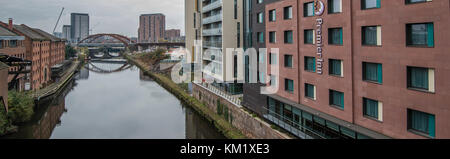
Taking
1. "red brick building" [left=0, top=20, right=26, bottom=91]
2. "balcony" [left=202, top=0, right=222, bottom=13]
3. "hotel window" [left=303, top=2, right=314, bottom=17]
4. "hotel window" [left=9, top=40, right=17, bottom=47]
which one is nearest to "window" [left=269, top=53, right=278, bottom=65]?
"hotel window" [left=303, top=2, right=314, bottom=17]

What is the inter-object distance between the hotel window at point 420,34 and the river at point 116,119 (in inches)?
515

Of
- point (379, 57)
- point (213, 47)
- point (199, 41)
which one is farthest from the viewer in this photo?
point (199, 41)

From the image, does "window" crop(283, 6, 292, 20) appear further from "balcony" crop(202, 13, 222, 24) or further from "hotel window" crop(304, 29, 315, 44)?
"balcony" crop(202, 13, 222, 24)

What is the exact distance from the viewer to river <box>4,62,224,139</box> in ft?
69.3

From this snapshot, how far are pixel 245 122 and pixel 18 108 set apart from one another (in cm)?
1672

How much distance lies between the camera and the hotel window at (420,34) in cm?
838

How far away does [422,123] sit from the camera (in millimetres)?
8828

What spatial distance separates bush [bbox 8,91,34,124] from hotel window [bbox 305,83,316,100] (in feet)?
65.8

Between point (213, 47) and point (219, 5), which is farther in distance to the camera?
point (213, 47)

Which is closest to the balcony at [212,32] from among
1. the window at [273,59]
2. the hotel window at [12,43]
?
the window at [273,59]

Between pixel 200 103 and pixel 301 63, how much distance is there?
14.9 meters

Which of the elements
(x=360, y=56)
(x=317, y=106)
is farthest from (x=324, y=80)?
(x=360, y=56)

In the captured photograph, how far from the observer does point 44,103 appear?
30.6 m

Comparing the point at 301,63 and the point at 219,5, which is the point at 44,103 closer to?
the point at 219,5
